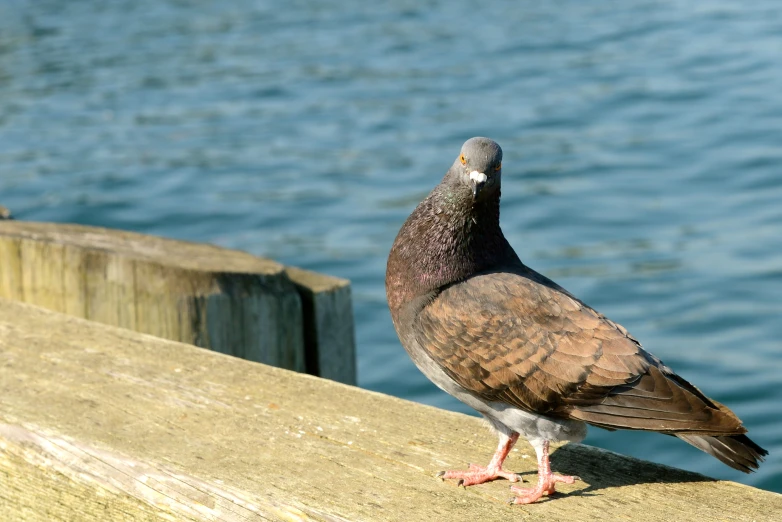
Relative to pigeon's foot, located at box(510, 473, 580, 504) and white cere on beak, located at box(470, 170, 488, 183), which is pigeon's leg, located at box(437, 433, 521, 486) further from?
white cere on beak, located at box(470, 170, 488, 183)

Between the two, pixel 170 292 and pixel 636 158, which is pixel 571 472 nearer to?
pixel 170 292

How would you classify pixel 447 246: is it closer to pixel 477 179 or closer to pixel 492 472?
pixel 477 179

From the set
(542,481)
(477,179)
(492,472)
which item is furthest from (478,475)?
(477,179)

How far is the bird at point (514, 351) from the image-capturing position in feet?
11.3

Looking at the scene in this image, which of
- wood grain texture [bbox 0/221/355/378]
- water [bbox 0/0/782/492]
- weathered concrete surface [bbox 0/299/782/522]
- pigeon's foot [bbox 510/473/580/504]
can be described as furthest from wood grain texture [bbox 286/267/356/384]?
water [bbox 0/0/782/492]

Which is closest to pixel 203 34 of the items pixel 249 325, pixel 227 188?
pixel 227 188

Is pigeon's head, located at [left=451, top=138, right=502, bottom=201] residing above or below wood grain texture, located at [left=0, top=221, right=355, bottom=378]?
above

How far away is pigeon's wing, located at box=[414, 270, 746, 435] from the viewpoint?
11.3ft

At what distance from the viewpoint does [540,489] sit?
10.8ft

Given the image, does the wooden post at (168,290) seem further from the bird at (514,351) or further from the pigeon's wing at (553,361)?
the pigeon's wing at (553,361)

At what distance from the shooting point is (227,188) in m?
11.7

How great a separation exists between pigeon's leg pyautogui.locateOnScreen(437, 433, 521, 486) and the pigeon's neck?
55 cm

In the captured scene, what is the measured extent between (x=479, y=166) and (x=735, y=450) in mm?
1201

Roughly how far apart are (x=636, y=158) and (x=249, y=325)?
7230mm
